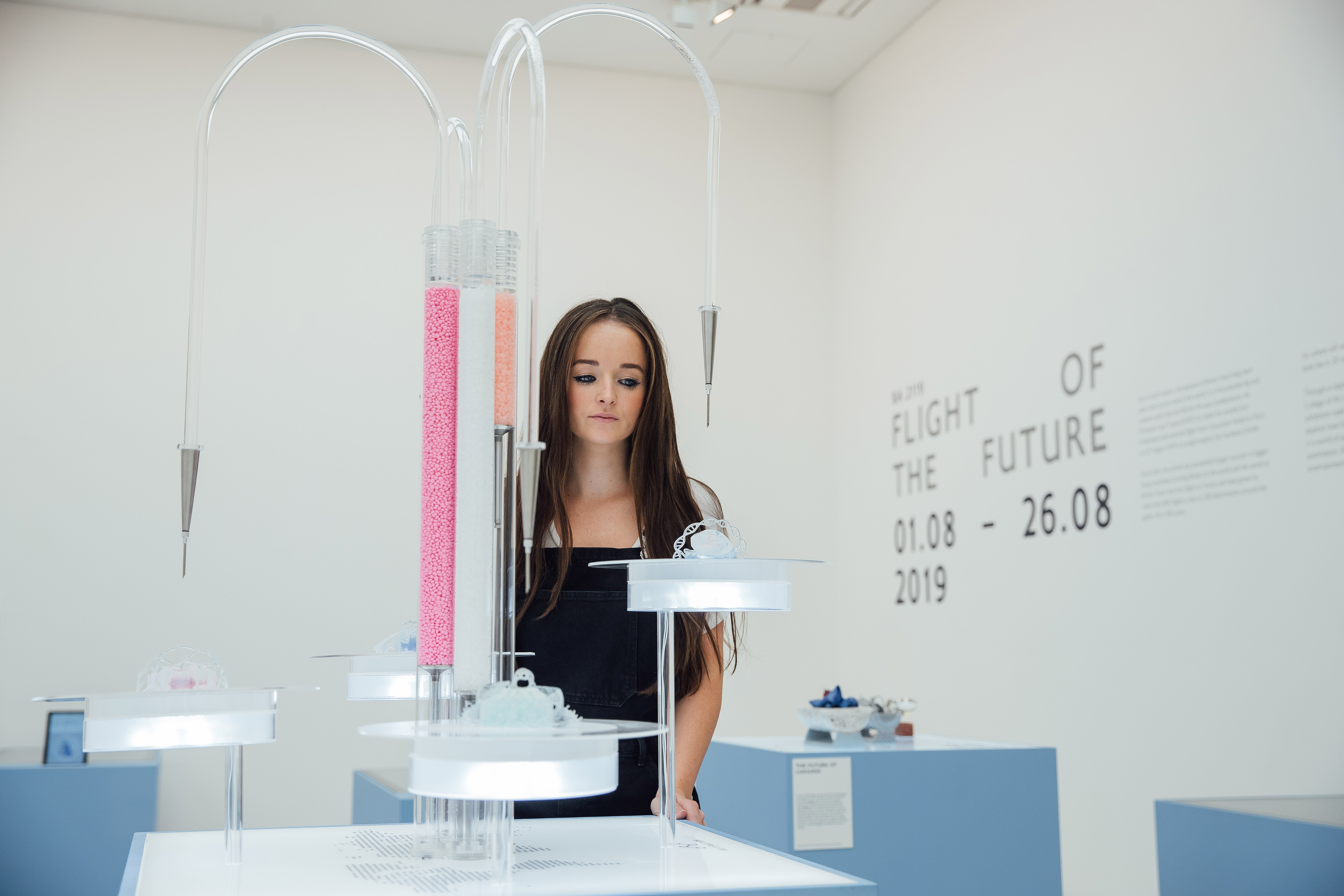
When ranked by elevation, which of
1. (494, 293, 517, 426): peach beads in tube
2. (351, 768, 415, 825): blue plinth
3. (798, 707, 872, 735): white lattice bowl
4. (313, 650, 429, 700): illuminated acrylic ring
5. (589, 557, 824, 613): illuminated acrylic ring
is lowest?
(351, 768, 415, 825): blue plinth

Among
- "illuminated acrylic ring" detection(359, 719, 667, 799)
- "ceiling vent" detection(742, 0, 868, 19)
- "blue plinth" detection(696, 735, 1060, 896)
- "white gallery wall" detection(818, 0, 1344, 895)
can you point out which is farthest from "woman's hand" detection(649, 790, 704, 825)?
"ceiling vent" detection(742, 0, 868, 19)

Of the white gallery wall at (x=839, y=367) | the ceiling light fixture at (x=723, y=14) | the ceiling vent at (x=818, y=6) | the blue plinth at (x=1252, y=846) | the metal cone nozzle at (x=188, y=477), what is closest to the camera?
the metal cone nozzle at (x=188, y=477)

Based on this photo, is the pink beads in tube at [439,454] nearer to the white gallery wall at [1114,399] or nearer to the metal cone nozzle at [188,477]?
the metal cone nozzle at [188,477]

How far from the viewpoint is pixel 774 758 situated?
2.88m

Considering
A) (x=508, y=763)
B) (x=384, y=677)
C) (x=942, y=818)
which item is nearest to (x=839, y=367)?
(x=942, y=818)

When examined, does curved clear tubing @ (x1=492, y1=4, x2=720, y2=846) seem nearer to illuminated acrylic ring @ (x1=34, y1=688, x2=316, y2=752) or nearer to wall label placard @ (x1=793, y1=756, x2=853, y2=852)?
illuminated acrylic ring @ (x1=34, y1=688, x2=316, y2=752)

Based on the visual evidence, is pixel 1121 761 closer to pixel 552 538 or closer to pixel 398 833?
pixel 552 538

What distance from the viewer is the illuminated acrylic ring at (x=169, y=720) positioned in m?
1.00

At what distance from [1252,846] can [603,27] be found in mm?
4026

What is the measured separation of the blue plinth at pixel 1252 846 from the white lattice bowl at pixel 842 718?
89cm

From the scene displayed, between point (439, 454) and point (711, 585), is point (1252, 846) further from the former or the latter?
point (439, 454)

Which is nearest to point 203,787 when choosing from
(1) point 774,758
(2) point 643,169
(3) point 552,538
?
(1) point 774,758

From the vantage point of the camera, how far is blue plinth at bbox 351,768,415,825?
2445mm

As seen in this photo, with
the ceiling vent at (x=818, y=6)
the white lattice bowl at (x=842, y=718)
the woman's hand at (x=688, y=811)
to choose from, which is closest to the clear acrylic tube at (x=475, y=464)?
the woman's hand at (x=688, y=811)
